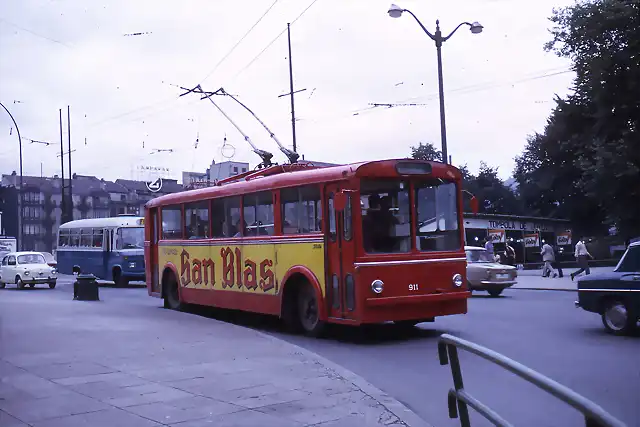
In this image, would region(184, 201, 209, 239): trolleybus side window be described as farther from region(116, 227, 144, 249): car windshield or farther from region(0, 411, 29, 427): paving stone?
region(116, 227, 144, 249): car windshield

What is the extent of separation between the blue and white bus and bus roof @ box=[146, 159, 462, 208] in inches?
533

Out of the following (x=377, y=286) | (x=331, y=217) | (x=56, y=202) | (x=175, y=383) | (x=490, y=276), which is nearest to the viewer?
(x=175, y=383)

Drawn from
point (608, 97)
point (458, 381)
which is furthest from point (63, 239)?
point (458, 381)

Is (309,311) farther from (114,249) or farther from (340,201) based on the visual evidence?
(114,249)

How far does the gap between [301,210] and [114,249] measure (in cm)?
1993

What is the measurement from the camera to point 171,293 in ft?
62.3

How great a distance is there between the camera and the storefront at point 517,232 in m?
40.1

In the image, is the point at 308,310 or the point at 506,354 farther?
the point at 308,310

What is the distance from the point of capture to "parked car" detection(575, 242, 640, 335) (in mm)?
12031

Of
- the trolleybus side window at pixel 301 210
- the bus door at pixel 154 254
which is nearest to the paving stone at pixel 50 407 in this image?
the trolleybus side window at pixel 301 210

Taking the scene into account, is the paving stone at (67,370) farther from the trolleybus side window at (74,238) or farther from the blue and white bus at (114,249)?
the trolleybus side window at (74,238)

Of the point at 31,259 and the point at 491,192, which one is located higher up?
the point at 491,192

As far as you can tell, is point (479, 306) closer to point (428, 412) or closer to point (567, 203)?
point (428, 412)

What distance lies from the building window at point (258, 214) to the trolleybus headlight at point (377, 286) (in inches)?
113
